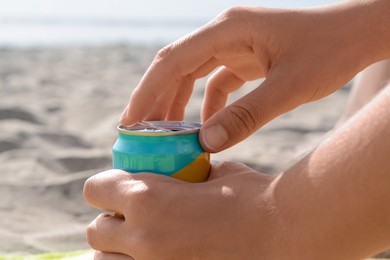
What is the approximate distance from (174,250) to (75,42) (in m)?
6.01

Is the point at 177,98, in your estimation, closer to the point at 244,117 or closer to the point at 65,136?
the point at 244,117

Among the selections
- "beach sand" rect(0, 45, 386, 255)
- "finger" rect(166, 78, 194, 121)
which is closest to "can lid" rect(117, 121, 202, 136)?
"finger" rect(166, 78, 194, 121)

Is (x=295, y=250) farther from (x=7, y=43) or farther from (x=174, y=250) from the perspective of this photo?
(x=7, y=43)

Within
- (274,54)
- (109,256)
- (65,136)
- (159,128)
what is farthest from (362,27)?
(65,136)

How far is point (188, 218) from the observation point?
1112 millimetres

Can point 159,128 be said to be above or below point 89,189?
above

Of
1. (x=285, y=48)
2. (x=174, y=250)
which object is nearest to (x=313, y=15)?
(x=285, y=48)

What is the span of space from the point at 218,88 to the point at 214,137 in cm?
44

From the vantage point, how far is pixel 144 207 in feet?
3.73

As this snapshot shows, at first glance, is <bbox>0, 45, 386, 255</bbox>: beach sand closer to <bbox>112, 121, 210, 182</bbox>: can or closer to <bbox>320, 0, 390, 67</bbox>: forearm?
<bbox>320, 0, 390, 67</bbox>: forearm

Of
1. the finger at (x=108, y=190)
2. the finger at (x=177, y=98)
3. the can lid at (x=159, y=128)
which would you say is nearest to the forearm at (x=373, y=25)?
the finger at (x=177, y=98)

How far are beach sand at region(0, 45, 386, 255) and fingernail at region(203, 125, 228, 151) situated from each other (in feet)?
1.80

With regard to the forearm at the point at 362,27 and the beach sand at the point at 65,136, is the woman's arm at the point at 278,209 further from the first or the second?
the beach sand at the point at 65,136

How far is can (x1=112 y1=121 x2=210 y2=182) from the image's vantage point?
3.91ft
